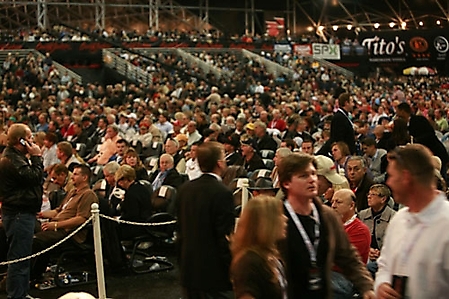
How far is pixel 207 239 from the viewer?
4.13 metres

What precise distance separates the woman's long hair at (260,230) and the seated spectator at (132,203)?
14.8ft

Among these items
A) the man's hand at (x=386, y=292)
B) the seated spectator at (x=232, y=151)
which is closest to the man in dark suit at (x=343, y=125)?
the seated spectator at (x=232, y=151)

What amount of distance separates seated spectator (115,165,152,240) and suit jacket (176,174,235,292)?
338cm

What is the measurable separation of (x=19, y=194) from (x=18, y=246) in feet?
1.53

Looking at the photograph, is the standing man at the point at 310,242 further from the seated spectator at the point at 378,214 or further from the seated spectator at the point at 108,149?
the seated spectator at the point at 108,149

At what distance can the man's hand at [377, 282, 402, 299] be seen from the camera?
283cm

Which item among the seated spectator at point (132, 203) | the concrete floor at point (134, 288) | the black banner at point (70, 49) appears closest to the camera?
the concrete floor at point (134, 288)

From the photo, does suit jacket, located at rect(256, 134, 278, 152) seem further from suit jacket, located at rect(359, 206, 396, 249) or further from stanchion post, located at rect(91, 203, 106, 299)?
suit jacket, located at rect(359, 206, 396, 249)

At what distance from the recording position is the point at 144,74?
28.7 m

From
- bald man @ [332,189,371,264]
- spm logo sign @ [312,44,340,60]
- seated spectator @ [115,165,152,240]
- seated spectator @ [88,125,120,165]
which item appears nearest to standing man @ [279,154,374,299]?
bald man @ [332,189,371,264]

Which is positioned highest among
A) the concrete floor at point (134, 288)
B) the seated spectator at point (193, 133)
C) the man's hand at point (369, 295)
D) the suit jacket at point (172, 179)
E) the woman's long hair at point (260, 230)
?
the woman's long hair at point (260, 230)

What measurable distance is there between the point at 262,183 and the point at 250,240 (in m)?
5.03

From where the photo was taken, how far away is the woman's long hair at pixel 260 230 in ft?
9.87

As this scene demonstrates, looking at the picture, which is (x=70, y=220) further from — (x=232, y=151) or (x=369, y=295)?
(x=369, y=295)
